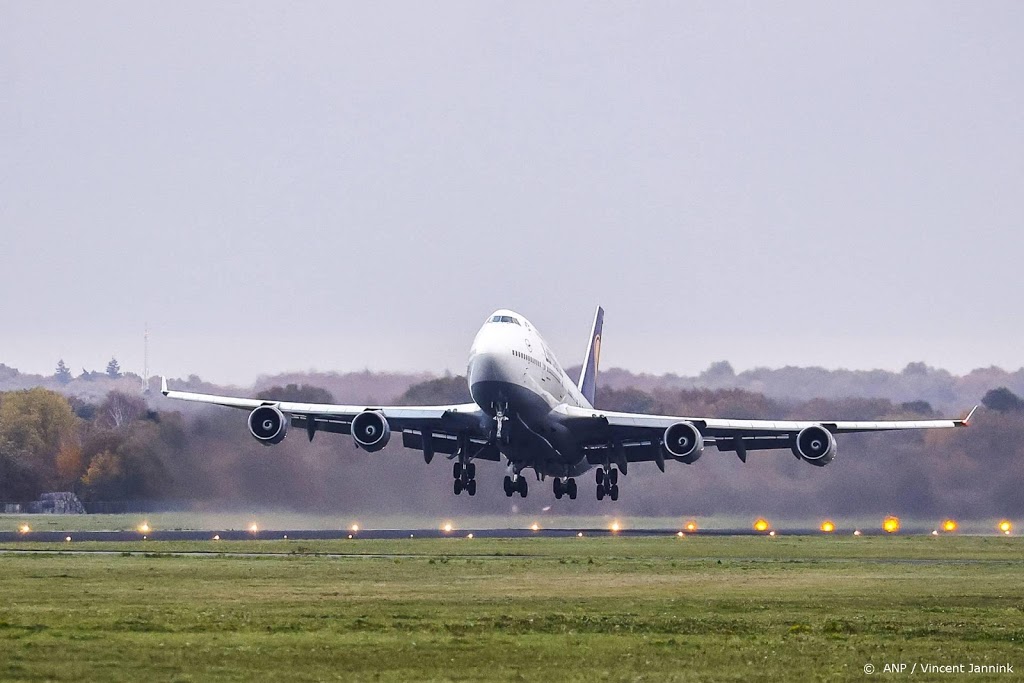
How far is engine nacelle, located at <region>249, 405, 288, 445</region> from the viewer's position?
211 feet

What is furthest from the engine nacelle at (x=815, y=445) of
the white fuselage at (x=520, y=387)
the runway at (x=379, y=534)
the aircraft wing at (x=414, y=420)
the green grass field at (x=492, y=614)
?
the aircraft wing at (x=414, y=420)

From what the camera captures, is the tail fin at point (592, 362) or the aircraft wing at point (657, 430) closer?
the aircraft wing at point (657, 430)

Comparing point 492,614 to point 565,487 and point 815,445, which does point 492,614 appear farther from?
point 565,487

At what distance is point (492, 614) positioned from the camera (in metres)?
36.4

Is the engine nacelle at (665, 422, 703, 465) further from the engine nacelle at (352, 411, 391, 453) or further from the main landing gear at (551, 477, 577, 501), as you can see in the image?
the engine nacelle at (352, 411, 391, 453)

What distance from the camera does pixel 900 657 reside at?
29156 millimetres

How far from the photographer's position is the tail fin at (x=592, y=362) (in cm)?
8600

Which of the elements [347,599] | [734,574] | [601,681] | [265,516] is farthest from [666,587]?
[265,516]

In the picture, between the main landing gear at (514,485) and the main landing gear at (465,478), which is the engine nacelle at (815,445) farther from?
the main landing gear at (465,478)

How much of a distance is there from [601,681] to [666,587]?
19295 millimetres

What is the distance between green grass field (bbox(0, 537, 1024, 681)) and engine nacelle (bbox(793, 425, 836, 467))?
6622mm

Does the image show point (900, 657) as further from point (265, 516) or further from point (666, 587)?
point (265, 516)

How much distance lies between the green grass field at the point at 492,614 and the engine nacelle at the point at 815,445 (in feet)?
21.7

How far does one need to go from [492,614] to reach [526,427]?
25.9m
